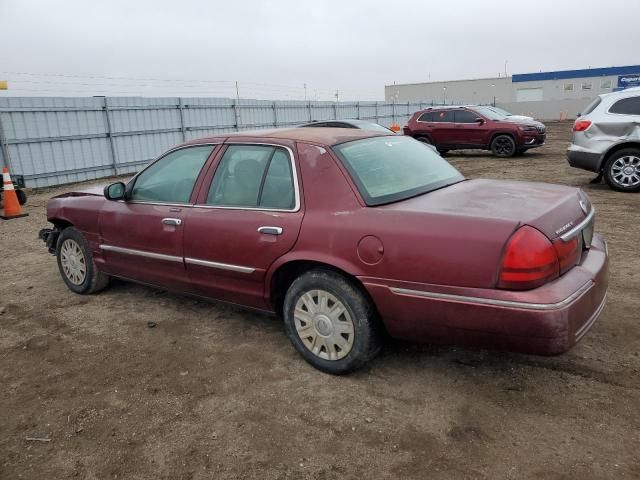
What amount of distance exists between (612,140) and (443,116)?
26.2 ft

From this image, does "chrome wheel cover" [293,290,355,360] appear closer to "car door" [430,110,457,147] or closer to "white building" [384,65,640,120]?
"car door" [430,110,457,147]

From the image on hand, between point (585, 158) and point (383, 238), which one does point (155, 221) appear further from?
point (585, 158)

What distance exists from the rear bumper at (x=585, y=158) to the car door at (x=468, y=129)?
21.9 ft

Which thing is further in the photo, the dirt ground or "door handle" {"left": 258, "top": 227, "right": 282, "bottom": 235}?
"door handle" {"left": 258, "top": 227, "right": 282, "bottom": 235}

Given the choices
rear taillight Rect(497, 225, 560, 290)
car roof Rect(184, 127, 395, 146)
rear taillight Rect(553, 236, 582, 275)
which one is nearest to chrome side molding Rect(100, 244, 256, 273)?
car roof Rect(184, 127, 395, 146)

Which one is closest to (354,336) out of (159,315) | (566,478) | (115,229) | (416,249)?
(416,249)

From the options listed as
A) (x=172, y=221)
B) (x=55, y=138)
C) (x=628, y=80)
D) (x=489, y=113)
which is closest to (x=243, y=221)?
(x=172, y=221)

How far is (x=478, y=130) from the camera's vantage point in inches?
608

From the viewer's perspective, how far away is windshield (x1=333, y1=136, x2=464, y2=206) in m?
3.15

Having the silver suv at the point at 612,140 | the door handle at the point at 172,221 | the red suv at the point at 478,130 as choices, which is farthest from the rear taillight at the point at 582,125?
the door handle at the point at 172,221

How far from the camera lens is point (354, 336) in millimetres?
3059

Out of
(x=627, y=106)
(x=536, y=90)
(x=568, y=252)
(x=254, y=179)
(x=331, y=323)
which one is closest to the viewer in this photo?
(x=568, y=252)

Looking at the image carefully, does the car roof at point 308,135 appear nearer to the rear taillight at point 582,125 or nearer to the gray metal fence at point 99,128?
the rear taillight at point 582,125

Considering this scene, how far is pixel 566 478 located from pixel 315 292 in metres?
1.63
